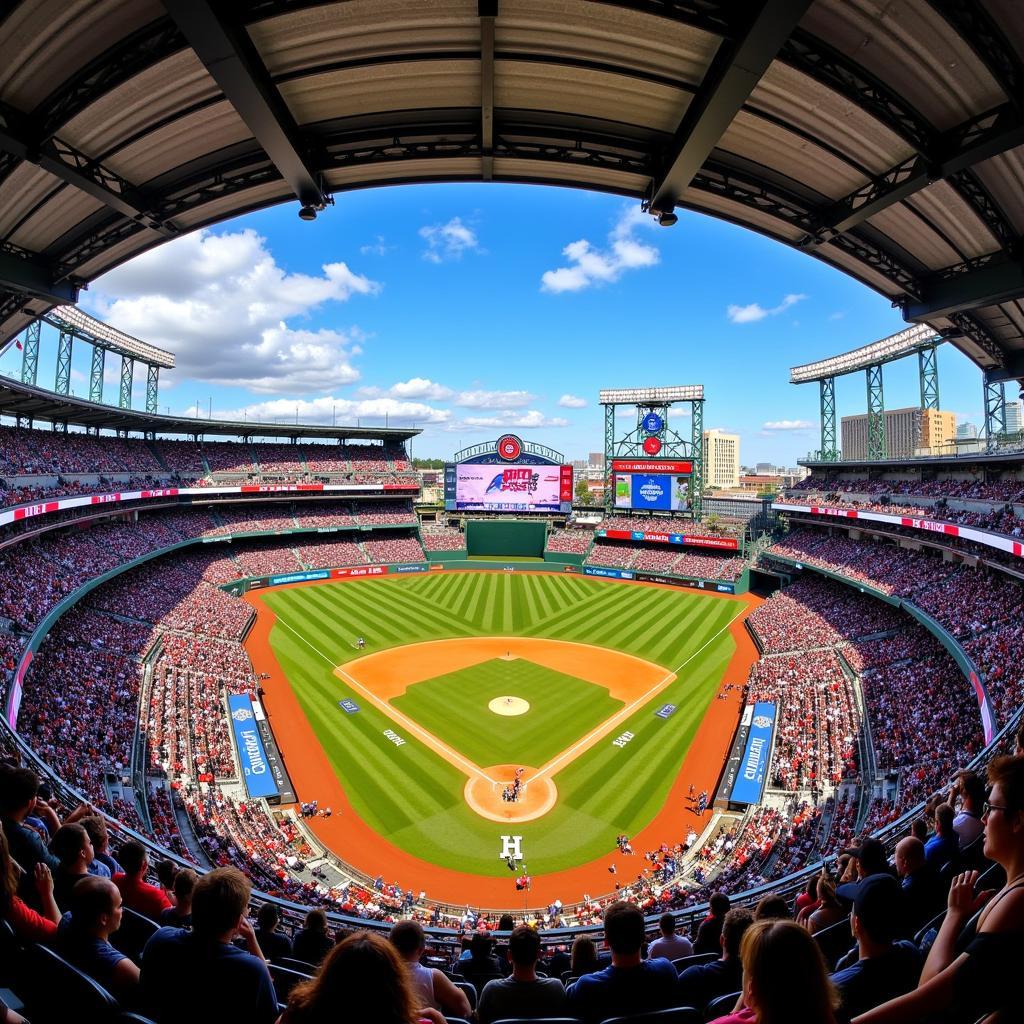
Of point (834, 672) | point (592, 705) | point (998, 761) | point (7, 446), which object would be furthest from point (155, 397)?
point (998, 761)

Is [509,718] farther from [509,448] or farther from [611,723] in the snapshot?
[509,448]

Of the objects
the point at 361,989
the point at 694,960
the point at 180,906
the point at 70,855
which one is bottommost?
the point at 694,960

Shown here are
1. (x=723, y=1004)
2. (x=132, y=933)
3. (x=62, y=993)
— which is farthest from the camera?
(x=132, y=933)

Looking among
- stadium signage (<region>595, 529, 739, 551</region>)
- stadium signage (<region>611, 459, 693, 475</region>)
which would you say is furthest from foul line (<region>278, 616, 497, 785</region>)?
stadium signage (<region>611, 459, 693, 475</region>)

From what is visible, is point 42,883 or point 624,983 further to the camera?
point 42,883

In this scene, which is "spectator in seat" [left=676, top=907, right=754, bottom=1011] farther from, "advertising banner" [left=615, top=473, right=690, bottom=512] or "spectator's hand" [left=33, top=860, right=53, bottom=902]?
"advertising banner" [left=615, top=473, right=690, bottom=512]

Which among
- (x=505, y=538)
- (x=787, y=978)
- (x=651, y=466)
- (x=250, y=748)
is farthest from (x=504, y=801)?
(x=651, y=466)
